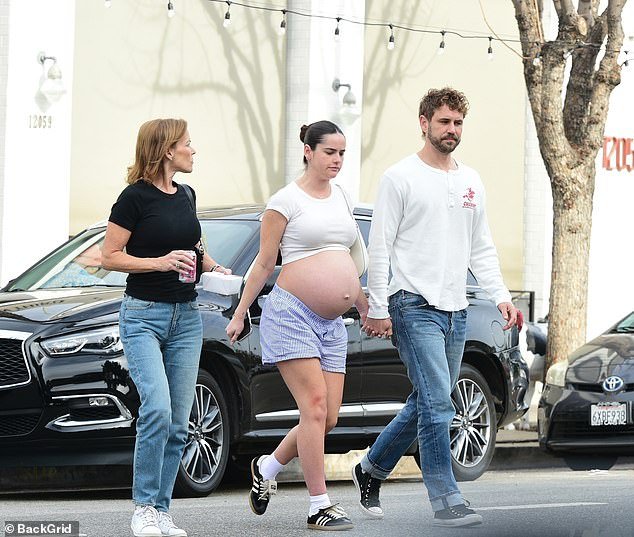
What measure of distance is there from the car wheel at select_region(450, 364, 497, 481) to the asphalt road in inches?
5.6

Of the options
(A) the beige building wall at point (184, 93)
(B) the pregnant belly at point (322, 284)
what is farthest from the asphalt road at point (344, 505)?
(A) the beige building wall at point (184, 93)

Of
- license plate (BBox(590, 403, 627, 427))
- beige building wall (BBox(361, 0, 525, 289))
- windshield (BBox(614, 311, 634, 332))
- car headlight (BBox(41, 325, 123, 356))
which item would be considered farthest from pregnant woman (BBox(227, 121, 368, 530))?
beige building wall (BBox(361, 0, 525, 289))

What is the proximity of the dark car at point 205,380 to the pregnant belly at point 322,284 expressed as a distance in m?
1.99

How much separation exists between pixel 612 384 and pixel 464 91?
8.03 metres

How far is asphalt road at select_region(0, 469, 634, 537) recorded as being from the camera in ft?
22.7

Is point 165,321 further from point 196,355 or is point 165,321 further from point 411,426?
point 411,426

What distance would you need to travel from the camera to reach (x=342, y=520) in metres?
6.79

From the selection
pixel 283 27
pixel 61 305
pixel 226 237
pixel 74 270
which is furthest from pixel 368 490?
pixel 283 27

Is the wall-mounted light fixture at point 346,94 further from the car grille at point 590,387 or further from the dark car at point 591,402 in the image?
the car grille at point 590,387

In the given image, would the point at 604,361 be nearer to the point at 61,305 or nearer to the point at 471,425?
the point at 471,425

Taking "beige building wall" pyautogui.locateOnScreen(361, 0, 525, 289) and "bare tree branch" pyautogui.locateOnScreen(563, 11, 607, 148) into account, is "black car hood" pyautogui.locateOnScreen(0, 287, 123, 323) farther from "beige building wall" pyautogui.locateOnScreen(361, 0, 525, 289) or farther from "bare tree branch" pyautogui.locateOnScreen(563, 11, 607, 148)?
"beige building wall" pyautogui.locateOnScreen(361, 0, 525, 289)

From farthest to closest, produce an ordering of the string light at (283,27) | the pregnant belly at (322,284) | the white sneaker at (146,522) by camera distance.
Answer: the string light at (283,27)
the pregnant belly at (322,284)
the white sneaker at (146,522)

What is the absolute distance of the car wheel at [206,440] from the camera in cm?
880

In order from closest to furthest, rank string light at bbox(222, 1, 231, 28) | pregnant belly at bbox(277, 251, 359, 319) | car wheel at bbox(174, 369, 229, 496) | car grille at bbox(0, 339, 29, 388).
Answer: pregnant belly at bbox(277, 251, 359, 319)
car grille at bbox(0, 339, 29, 388)
car wheel at bbox(174, 369, 229, 496)
string light at bbox(222, 1, 231, 28)
